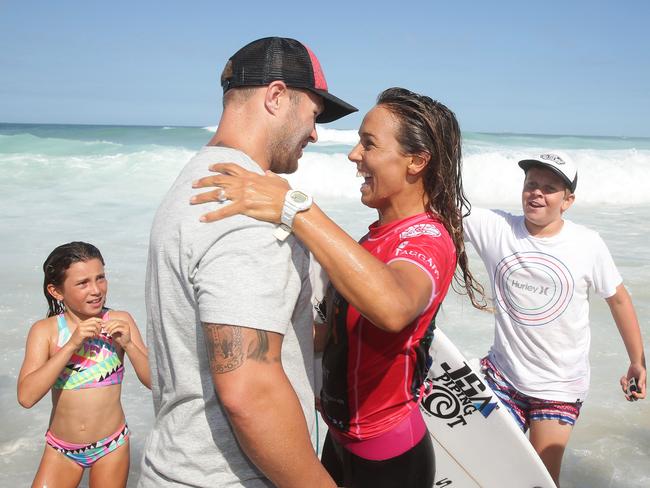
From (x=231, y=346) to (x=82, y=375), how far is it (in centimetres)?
217

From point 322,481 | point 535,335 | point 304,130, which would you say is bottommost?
point 535,335

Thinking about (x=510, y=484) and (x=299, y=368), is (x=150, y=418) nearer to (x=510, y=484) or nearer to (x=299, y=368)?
(x=510, y=484)

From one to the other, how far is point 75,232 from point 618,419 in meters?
8.99

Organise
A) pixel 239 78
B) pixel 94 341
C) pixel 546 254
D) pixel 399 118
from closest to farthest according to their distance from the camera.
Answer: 1. pixel 239 78
2. pixel 399 118
3. pixel 94 341
4. pixel 546 254

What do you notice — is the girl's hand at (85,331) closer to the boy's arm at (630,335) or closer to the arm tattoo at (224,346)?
the arm tattoo at (224,346)

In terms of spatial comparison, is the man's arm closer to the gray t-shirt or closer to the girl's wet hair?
the gray t-shirt

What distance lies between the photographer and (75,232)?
11148 mm

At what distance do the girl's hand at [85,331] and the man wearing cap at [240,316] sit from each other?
1.44 m

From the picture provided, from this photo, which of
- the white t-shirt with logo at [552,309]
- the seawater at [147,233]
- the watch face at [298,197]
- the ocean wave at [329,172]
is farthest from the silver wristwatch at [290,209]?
the ocean wave at [329,172]

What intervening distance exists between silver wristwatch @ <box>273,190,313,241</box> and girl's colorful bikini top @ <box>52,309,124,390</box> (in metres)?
1.99

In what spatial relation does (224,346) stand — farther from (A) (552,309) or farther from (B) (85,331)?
(A) (552,309)

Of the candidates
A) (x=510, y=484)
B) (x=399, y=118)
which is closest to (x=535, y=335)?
(x=510, y=484)

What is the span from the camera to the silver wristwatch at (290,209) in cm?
158

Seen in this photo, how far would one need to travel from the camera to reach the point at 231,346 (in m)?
1.45
